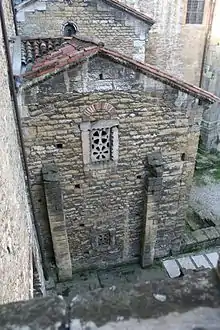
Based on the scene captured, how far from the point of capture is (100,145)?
5.99 meters

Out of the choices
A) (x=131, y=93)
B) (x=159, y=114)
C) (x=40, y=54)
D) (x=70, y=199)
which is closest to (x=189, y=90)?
(x=159, y=114)

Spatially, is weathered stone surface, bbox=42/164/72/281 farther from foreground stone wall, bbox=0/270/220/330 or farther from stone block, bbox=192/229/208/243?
foreground stone wall, bbox=0/270/220/330

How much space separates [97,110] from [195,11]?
8.00 m

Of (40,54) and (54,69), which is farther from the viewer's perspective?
(40,54)

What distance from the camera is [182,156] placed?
659 cm

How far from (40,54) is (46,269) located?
456cm

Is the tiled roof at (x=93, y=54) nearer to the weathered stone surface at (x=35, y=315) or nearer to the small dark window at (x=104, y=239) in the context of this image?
the small dark window at (x=104, y=239)

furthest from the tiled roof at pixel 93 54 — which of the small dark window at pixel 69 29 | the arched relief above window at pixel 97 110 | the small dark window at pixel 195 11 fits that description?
the small dark window at pixel 195 11

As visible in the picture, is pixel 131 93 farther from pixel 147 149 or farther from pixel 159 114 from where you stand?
pixel 147 149

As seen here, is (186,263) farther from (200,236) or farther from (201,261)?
(200,236)

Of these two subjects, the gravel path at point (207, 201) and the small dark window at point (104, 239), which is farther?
the gravel path at point (207, 201)

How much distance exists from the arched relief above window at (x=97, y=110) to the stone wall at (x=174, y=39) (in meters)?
6.48

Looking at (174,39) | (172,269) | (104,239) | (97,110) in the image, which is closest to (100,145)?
(97,110)

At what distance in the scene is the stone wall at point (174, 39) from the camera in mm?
11148
